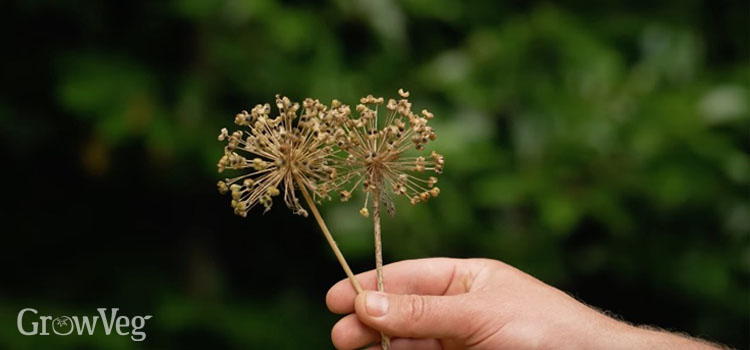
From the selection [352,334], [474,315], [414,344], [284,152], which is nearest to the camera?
[284,152]

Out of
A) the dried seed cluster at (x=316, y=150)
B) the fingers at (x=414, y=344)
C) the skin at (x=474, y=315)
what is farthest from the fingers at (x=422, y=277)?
the dried seed cluster at (x=316, y=150)

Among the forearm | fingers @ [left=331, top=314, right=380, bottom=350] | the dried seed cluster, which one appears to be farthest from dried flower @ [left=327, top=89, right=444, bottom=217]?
the forearm

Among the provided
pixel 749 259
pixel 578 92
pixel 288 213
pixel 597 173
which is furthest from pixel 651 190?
pixel 288 213

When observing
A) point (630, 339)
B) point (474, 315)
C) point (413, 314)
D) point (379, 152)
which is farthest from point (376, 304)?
point (630, 339)

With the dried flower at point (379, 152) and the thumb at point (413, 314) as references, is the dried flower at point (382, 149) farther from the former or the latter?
the thumb at point (413, 314)

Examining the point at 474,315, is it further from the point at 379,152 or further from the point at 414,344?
the point at 379,152

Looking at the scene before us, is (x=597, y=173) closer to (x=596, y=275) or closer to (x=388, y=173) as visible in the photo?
(x=596, y=275)

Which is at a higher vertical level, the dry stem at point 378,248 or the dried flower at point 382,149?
the dried flower at point 382,149

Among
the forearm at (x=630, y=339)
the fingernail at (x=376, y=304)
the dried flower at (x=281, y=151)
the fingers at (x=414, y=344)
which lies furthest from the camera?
the fingers at (x=414, y=344)
